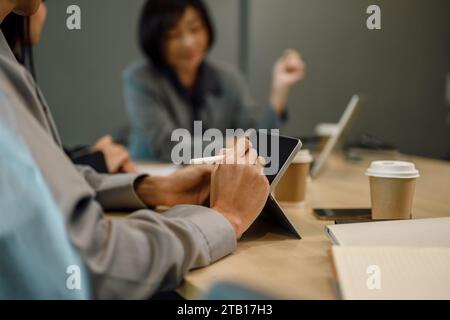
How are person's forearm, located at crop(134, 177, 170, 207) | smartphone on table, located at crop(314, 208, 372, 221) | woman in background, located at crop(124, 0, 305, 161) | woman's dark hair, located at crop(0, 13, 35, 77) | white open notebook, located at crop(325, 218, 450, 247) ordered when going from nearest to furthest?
white open notebook, located at crop(325, 218, 450, 247) → smartphone on table, located at crop(314, 208, 372, 221) → person's forearm, located at crop(134, 177, 170, 207) → woman's dark hair, located at crop(0, 13, 35, 77) → woman in background, located at crop(124, 0, 305, 161)

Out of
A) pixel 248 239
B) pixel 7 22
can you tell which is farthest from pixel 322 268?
pixel 7 22

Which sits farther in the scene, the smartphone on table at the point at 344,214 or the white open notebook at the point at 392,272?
the smartphone on table at the point at 344,214

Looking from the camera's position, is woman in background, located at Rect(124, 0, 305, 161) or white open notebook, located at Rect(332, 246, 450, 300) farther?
woman in background, located at Rect(124, 0, 305, 161)

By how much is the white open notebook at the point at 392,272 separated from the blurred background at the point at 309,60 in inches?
115

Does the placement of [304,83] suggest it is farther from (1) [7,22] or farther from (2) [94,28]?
(1) [7,22]

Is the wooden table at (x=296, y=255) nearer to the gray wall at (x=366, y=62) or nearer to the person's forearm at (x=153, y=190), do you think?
the person's forearm at (x=153, y=190)

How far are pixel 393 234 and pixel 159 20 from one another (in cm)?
195

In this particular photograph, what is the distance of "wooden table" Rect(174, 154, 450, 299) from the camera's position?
26.8 inches

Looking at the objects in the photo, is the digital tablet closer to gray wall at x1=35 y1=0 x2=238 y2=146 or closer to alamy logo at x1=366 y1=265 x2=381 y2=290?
alamy logo at x1=366 y1=265 x2=381 y2=290

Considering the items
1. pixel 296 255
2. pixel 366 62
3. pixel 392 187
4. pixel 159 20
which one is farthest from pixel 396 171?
pixel 366 62

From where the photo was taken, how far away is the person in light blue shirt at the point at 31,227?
605 millimetres

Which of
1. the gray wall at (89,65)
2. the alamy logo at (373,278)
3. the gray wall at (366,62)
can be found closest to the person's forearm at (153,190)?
the alamy logo at (373,278)

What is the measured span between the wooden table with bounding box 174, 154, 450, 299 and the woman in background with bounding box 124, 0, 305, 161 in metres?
1.14

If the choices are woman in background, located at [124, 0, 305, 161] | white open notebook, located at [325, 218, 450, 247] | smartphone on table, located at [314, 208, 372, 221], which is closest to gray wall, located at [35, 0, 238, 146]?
woman in background, located at [124, 0, 305, 161]
